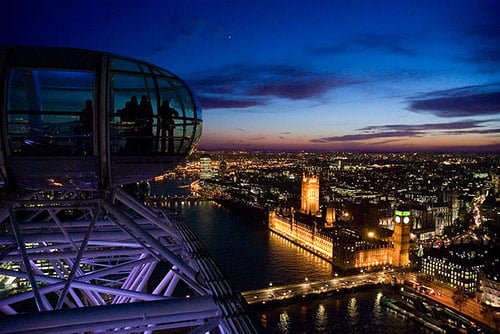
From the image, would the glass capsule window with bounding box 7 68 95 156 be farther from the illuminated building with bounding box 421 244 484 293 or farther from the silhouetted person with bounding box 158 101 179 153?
the illuminated building with bounding box 421 244 484 293

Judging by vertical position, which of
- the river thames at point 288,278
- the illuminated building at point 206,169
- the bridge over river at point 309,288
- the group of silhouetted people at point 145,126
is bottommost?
the river thames at point 288,278

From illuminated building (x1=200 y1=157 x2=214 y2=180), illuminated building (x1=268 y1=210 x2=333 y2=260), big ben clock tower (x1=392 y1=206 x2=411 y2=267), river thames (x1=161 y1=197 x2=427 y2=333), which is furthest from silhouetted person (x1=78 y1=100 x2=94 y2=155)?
illuminated building (x1=200 y1=157 x2=214 y2=180)

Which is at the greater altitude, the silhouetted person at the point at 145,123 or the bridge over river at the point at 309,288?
the silhouetted person at the point at 145,123

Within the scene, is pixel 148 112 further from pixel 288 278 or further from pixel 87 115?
pixel 288 278

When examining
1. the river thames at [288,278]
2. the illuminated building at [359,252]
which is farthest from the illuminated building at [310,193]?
the illuminated building at [359,252]

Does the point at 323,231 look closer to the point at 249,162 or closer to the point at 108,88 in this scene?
the point at 108,88

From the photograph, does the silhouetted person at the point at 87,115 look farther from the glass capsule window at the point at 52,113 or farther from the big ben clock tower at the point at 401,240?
the big ben clock tower at the point at 401,240

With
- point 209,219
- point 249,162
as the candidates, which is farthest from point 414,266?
point 249,162
